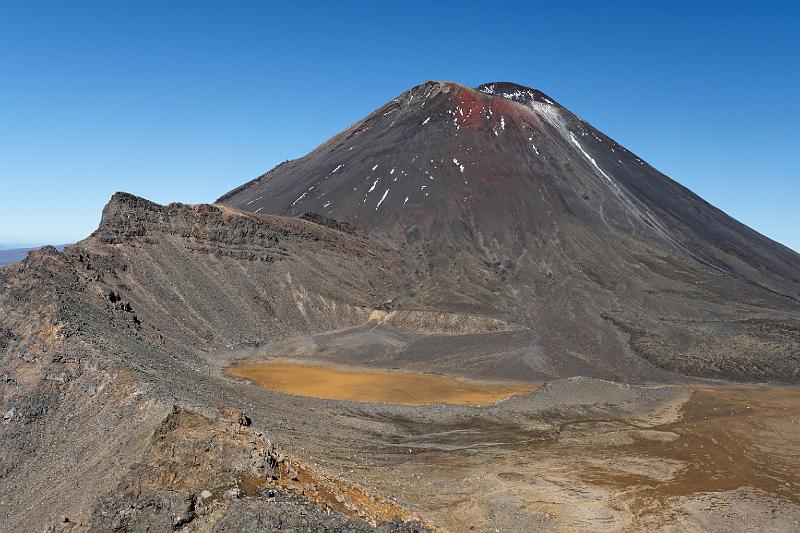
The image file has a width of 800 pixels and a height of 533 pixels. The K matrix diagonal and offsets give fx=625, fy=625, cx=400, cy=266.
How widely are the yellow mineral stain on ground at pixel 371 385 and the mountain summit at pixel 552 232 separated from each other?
26.0 feet

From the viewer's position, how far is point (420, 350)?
51.7 meters

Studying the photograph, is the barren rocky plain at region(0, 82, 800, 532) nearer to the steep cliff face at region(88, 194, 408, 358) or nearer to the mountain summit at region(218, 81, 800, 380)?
the steep cliff face at region(88, 194, 408, 358)

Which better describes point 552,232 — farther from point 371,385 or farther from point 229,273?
point 371,385

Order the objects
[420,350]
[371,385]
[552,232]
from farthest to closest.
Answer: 1. [552,232]
2. [420,350]
3. [371,385]

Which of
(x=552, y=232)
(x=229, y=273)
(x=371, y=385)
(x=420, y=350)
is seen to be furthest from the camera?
(x=552, y=232)

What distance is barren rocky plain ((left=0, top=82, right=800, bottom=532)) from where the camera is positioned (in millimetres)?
18422

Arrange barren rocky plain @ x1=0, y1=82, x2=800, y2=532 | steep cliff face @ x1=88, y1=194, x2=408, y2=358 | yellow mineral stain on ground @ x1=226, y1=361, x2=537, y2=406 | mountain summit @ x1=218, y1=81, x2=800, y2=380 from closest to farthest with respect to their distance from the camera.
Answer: barren rocky plain @ x1=0, y1=82, x2=800, y2=532 → yellow mineral stain on ground @ x1=226, y1=361, x2=537, y2=406 → steep cliff face @ x1=88, y1=194, x2=408, y2=358 → mountain summit @ x1=218, y1=81, x2=800, y2=380

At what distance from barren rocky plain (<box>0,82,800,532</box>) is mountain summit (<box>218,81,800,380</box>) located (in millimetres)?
365

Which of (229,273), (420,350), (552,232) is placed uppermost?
(552,232)

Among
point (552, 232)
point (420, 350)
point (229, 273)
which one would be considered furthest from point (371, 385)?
point (552, 232)

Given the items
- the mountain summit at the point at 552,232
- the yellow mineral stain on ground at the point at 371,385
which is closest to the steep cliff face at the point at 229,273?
the mountain summit at the point at 552,232

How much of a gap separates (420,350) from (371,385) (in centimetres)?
1014

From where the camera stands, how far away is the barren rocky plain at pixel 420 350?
18422 mm

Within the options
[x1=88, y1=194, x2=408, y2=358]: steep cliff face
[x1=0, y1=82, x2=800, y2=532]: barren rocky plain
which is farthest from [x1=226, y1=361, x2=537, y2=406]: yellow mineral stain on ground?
[x1=88, y1=194, x2=408, y2=358]: steep cliff face
